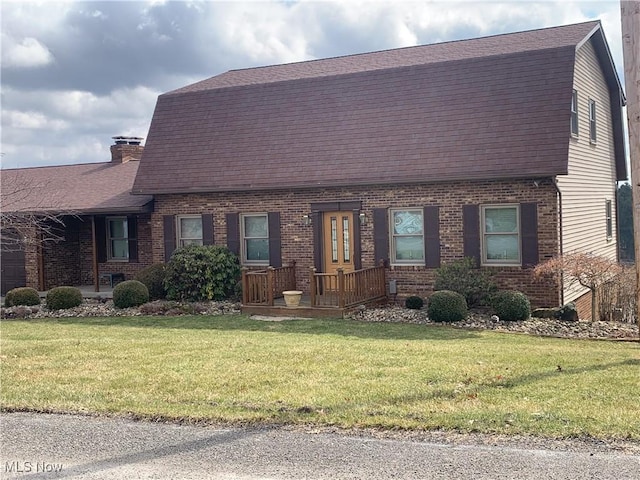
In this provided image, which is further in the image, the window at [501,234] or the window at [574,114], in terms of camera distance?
the window at [574,114]

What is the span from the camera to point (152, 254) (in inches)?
905

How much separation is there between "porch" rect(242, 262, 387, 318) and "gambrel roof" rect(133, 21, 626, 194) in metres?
2.48

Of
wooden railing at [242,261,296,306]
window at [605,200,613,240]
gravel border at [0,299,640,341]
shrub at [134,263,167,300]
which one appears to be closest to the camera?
gravel border at [0,299,640,341]

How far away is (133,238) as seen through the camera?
24.1 m

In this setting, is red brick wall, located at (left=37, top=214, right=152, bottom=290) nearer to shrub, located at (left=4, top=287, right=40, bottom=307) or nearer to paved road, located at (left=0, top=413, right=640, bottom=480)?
shrub, located at (left=4, top=287, right=40, bottom=307)

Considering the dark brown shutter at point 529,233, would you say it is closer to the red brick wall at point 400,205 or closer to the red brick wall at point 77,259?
the red brick wall at point 400,205

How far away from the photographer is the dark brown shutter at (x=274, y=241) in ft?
65.4

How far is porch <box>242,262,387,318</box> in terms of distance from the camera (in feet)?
55.6

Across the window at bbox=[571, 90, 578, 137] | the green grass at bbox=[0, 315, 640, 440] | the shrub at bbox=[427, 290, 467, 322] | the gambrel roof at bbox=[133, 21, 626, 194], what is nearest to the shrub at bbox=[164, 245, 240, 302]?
the gambrel roof at bbox=[133, 21, 626, 194]

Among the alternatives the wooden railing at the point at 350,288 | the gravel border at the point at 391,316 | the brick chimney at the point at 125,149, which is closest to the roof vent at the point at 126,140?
the brick chimney at the point at 125,149

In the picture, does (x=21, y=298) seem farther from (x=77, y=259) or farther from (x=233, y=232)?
(x=233, y=232)

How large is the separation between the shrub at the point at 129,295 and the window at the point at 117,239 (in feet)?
17.4

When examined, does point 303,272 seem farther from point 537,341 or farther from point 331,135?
point 537,341

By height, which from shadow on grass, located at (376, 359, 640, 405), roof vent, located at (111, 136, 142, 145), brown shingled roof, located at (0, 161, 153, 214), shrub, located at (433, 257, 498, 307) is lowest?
shadow on grass, located at (376, 359, 640, 405)
